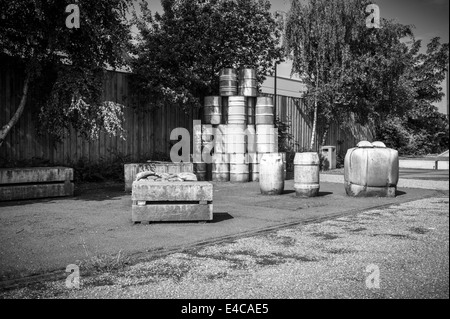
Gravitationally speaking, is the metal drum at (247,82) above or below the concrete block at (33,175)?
above

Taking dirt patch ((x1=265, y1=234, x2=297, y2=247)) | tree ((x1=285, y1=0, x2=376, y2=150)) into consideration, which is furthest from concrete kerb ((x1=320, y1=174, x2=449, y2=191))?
dirt patch ((x1=265, y1=234, x2=297, y2=247))

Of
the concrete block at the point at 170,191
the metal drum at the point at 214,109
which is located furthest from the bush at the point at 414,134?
the concrete block at the point at 170,191

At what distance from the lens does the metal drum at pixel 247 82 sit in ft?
44.7

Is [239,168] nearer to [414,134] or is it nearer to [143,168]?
[143,168]

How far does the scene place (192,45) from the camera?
44.4 feet

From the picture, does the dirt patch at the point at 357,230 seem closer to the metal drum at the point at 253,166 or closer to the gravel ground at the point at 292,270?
the gravel ground at the point at 292,270

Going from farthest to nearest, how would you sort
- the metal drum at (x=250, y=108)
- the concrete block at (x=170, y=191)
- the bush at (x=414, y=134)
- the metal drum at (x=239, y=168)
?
the bush at (x=414, y=134) → the metal drum at (x=250, y=108) → the metal drum at (x=239, y=168) → the concrete block at (x=170, y=191)

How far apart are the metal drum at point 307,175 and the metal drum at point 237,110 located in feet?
12.7

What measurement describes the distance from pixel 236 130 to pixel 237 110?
0.65 metres

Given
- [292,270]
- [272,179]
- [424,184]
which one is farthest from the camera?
[424,184]
